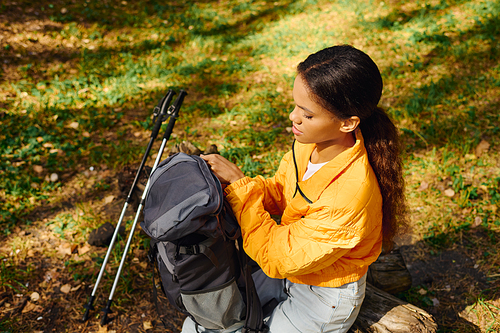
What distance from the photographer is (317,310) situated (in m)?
2.17

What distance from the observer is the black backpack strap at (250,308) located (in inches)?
88.6

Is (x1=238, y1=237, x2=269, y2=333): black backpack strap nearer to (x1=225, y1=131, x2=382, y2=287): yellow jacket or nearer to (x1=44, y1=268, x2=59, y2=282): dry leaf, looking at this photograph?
(x1=225, y1=131, x2=382, y2=287): yellow jacket

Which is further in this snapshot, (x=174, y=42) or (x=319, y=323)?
(x=174, y=42)

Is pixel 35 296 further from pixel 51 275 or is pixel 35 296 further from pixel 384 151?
pixel 384 151

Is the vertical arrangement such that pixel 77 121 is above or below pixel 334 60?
below

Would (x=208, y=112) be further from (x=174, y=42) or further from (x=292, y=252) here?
(x=292, y=252)

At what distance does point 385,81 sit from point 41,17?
727 cm

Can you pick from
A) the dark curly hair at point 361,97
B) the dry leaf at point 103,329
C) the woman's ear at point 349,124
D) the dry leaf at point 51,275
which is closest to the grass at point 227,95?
the dry leaf at point 51,275

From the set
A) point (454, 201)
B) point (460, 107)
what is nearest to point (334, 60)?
point (454, 201)

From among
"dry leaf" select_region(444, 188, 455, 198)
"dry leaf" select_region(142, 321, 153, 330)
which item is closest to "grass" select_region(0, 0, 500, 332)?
"dry leaf" select_region(444, 188, 455, 198)

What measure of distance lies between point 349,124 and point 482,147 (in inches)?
133

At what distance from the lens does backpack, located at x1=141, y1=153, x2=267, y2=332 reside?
1.89 metres

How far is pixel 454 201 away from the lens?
382cm

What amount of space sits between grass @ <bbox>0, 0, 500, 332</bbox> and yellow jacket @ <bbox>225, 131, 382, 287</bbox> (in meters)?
1.62
